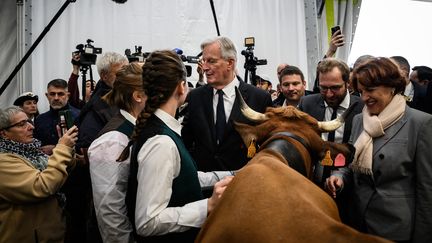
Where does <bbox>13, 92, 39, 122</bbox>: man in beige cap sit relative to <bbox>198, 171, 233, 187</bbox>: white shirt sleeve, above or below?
above

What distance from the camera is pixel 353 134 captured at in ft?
9.13

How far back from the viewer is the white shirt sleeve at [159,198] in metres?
1.78

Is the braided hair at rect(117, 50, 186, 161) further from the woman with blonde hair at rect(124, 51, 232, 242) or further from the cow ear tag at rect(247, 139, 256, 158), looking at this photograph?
the cow ear tag at rect(247, 139, 256, 158)

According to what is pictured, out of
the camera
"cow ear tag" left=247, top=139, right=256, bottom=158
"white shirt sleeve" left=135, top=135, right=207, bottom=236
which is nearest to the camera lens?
"white shirt sleeve" left=135, top=135, right=207, bottom=236

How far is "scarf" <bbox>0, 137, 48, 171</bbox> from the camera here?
2889mm

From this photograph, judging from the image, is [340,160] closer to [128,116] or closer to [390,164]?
[390,164]

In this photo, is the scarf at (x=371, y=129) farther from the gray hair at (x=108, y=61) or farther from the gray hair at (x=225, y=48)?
the gray hair at (x=108, y=61)

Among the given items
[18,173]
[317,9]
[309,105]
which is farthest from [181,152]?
[317,9]

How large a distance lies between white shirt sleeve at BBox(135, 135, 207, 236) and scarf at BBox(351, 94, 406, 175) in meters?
1.14

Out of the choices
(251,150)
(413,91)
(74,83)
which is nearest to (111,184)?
(251,150)

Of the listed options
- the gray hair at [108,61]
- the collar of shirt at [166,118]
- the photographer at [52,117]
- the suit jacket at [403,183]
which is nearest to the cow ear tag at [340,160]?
the suit jacket at [403,183]

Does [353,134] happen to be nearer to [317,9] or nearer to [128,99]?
[128,99]

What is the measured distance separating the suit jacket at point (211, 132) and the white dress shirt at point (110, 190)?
39.7 inches

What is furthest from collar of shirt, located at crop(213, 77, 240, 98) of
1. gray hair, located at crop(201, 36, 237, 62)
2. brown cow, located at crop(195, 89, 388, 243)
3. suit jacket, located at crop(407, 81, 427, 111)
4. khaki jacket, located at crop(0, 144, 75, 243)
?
suit jacket, located at crop(407, 81, 427, 111)
